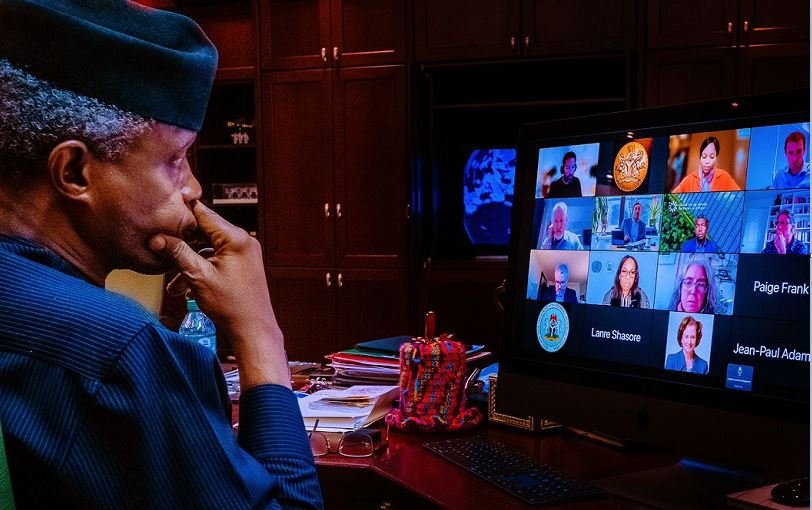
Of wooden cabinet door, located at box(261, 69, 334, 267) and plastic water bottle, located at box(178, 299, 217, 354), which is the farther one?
wooden cabinet door, located at box(261, 69, 334, 267)

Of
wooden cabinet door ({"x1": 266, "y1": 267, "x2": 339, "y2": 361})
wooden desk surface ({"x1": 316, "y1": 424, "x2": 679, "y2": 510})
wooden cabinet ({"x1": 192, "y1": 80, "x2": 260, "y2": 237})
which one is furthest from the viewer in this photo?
wooden cabinet ({"x1": 192, "y1": 80, "x2": 260, "y2": 237})

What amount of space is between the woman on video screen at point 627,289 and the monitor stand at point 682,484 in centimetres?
27

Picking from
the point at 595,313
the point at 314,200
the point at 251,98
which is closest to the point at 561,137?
the point at 595,313

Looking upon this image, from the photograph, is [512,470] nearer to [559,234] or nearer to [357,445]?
[357,445]

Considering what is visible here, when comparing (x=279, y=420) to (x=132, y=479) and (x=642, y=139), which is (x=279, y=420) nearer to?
(x=132, y=479)

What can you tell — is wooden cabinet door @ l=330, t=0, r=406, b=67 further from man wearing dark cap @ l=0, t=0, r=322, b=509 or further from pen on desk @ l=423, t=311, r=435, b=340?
man wearing dark cap @ l=0, t=0, r=322, b=509

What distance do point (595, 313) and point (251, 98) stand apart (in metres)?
3.95

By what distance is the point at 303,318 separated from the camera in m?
4.50

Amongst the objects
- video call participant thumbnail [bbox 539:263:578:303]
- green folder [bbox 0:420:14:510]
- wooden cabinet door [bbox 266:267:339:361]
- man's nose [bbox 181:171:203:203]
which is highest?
man's nose [bbox 181:171:203:203]

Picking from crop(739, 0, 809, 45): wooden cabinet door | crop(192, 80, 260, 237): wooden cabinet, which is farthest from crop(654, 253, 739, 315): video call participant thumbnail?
crop(192, 80, 260, 237): wooden cabinet

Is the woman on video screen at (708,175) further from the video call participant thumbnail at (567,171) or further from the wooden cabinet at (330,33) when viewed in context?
the wooden cabinet at (330,33)

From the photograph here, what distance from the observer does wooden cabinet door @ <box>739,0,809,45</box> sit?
Result: 3.69 meters

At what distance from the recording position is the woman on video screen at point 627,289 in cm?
123

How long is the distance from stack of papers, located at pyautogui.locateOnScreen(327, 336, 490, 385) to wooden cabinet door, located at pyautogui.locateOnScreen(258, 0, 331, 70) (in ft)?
9.14
